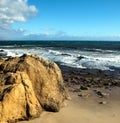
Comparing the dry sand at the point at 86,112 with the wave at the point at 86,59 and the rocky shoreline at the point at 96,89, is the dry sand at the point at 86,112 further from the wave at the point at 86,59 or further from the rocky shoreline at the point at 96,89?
the wave at the point at 86,59

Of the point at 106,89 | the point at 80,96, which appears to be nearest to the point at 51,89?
the point at 80,96

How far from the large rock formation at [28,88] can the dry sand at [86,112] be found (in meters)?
0.31

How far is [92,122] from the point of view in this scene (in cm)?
894

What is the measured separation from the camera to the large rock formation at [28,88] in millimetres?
8477

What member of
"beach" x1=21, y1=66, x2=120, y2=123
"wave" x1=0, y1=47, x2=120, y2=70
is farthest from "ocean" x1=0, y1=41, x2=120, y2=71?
"beach" x1=21, y1=66, x2=120, y2=123

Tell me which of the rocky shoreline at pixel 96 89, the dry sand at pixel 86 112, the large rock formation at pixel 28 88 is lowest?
the rocky shoreline at pixel 96 89

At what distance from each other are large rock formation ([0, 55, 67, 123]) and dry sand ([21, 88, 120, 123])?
308 millimetres

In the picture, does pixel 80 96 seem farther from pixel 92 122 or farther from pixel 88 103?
pixel 92 122

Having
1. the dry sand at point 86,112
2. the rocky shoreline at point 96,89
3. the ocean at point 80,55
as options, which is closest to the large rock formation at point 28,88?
the dry sand at point 86,112

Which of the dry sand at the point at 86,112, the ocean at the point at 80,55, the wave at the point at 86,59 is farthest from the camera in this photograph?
the ocean at the point at 80,55

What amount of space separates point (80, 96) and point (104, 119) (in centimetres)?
300

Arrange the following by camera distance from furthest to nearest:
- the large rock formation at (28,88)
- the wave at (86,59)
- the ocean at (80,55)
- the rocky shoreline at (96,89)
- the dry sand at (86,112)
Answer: the ocean at (80,55) → the wave at (86,59) → the rocky shoreline at (96,89) → the dry sand at (86,112) → the large rock formation at (28,88)

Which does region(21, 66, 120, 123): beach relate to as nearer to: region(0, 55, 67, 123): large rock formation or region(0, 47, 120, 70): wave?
region(0, 55, 67, 123): large rock formation

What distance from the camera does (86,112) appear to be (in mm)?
9914
